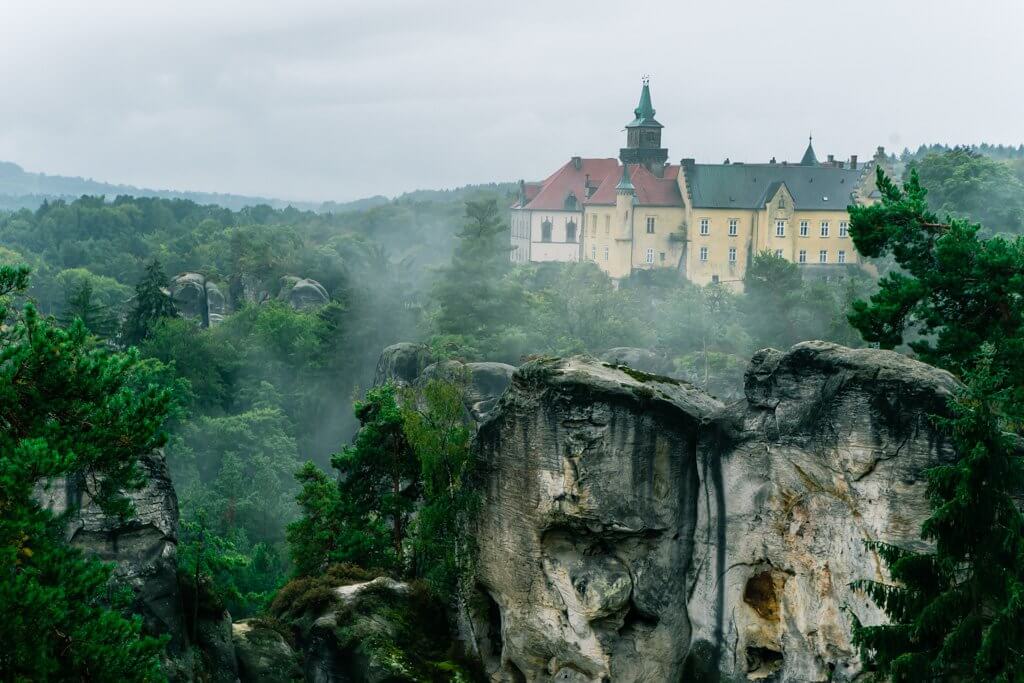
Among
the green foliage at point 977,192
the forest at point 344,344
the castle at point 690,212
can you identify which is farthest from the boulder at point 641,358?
the green foliage at point 977,192

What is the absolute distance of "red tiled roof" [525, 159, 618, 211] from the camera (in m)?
106

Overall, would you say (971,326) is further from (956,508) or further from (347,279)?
(347,279)

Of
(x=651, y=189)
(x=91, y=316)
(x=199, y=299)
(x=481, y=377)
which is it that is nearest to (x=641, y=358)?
(x=481, y=377)

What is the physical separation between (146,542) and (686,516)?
34.1ft

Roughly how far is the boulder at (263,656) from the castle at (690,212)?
6705 cm

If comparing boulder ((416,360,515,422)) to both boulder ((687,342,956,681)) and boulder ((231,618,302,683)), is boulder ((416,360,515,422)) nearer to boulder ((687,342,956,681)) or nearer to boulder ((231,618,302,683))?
boulder ((231,618,302,683))

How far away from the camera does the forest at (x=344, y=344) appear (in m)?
16.7

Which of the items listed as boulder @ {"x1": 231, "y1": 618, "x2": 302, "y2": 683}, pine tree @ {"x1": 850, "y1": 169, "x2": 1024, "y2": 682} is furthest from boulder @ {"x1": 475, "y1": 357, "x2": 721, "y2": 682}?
pine tree @ {"x1": 850, "y1": 169, "x2": 1024, "y2": 682}

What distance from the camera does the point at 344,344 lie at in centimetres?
7931

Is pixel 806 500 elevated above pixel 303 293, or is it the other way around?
pixel 303 293

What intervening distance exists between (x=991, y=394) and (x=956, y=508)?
1913 mm

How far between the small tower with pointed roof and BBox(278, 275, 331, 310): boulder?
92.5 ft

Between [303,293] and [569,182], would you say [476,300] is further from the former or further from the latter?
[569,182]

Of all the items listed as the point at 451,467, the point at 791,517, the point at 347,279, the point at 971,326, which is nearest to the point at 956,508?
the point at 791,517
